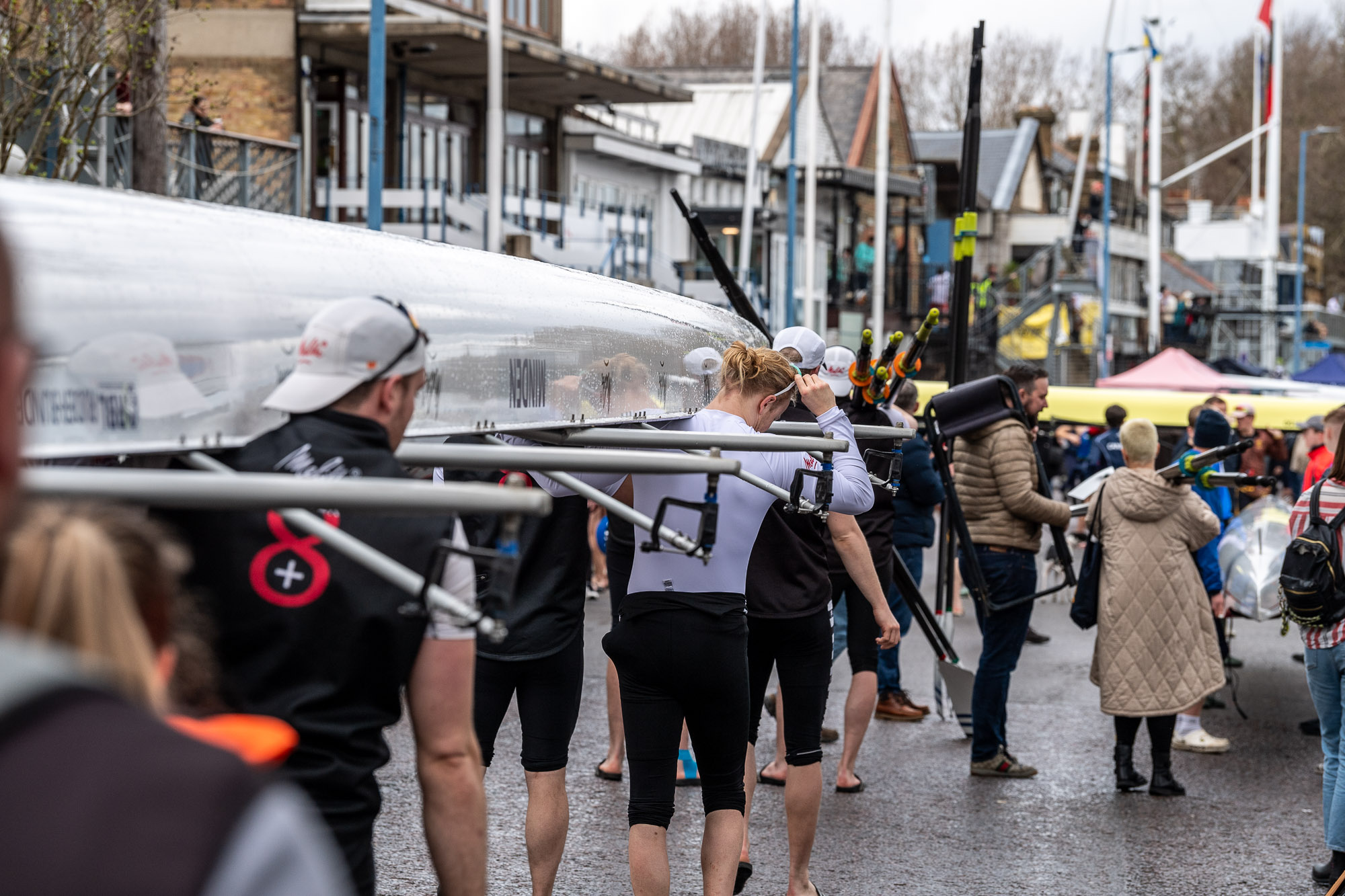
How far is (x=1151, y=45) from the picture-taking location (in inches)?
1417

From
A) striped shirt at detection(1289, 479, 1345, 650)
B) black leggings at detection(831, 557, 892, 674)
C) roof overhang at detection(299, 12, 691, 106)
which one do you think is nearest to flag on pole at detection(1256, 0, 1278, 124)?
roof overhang at detection(299, 12, 691, 106)

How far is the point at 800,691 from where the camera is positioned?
5410 millimetres

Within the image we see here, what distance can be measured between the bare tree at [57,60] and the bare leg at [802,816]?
22.1ft

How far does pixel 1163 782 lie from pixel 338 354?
5819 mm

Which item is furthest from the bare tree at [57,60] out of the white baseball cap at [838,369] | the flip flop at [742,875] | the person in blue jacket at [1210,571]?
the person in blue jacket at [1210,571]

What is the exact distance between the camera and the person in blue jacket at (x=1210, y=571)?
845 centimetres

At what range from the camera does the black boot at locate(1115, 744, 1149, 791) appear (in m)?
7.36

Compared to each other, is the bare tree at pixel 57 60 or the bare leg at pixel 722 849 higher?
the bare tree at pixel 57 60

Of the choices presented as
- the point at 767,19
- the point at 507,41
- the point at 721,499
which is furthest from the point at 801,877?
the point at 767,19

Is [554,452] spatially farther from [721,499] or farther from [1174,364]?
[1174,364]

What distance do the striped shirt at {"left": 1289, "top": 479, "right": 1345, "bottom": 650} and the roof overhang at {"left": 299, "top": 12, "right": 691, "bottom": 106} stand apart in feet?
57.3

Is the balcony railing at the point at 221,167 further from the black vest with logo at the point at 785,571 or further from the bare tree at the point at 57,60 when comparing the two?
the black vest with logo at the point at 785,571

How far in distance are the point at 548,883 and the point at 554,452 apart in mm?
2477

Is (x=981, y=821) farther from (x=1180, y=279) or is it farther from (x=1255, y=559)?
(x=1180, y=279)
